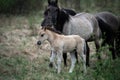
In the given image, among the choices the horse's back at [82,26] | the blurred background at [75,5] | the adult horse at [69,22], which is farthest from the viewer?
the blurred background at [75,5]

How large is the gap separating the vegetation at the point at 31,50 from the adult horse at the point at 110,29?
410 millimetres

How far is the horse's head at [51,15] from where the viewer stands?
31.8 feet

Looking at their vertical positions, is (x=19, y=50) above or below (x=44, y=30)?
below

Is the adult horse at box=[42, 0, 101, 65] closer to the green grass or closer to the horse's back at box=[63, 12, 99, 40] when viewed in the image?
the horse's back at box=[63, 12, 99, 40]

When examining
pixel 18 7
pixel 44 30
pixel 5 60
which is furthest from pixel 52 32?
pixel 18 7

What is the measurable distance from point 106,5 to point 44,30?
11437mm

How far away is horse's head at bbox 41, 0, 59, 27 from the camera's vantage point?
9.68 meters

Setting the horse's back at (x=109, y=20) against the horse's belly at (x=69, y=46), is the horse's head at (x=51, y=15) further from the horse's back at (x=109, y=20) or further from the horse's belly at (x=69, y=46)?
the horse's back at (x=109, y=20)

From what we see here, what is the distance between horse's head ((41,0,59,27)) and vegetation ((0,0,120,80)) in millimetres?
1193

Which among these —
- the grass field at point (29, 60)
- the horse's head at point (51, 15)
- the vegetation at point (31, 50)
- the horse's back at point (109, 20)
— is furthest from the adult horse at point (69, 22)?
the grass field at point (29, 60)

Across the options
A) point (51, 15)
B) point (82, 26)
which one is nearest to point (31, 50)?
point (82, 26)

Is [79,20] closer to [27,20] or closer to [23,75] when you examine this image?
[23,75]

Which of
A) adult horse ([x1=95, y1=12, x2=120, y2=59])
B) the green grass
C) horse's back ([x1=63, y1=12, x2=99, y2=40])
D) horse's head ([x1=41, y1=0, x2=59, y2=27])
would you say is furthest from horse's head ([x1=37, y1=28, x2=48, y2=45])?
adult horse ([x1=95, y1=12, x2=120, y2=59])

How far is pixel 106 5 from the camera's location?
792 inches
